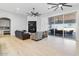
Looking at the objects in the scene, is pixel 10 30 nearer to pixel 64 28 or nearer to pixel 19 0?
pixel 19 0

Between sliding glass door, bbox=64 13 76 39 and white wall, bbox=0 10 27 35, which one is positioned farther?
white wall, bbox=0 10 27 35

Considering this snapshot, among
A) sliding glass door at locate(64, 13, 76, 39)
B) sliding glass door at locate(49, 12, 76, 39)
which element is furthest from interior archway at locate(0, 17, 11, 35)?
sliding glass door at locate(64, 13, 76, 39)

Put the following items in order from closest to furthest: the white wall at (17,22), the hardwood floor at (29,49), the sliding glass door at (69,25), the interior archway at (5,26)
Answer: the sliding glass door at (69,25)
the interior archway at (5,26)
the white wall at (17,22)
the hardwood floor at (29,49)

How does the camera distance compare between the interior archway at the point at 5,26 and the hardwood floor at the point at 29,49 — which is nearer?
the interior archway at the point at 5,26

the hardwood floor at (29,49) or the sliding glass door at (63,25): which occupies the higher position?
the sliding glass door at (63,25)

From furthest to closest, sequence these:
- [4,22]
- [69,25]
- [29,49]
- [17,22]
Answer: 1. [29,49]
2. [17,22]
3. [4,22]
4. [69,25]

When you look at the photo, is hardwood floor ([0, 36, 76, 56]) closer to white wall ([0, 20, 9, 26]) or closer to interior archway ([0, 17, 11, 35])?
interior archway ([0, 17, 11, 35])

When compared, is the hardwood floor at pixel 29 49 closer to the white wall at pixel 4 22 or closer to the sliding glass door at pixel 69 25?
the white wall at pixel 4 22

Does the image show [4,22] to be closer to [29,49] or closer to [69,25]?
[29,49]

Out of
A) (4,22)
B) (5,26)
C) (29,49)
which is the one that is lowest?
(29,49)

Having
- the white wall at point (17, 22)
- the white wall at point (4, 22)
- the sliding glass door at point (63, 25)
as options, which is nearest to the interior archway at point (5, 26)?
the white wall at point (4, 22)

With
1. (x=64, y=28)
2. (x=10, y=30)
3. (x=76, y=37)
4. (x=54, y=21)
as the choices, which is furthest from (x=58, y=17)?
(x=10, y=30)

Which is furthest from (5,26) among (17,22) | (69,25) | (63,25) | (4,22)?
(69,25)

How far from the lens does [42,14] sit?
4031 mm
